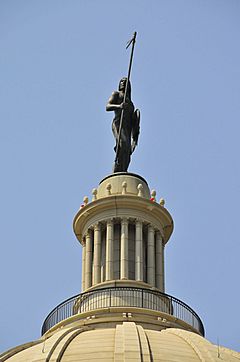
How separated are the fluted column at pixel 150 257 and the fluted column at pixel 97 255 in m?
2.28

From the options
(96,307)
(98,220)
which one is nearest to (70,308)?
(96,307)

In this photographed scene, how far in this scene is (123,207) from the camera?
50.4m

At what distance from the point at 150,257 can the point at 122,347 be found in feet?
31.2

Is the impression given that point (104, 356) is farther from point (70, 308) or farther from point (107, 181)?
point (107, 181)

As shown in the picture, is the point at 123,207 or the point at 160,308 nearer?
the point at 160,308

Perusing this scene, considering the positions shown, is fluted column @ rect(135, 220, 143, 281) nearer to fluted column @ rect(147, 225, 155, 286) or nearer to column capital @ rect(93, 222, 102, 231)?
fluted column @ rect(147, 225, 155, 286)

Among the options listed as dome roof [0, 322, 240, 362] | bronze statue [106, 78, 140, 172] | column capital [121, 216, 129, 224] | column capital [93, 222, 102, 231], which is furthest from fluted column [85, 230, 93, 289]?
dome roof [0, 322, 240, 362]

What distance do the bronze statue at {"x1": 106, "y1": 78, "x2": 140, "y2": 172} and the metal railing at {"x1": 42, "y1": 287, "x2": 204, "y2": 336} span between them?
813cm

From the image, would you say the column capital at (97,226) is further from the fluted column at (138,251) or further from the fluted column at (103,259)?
the fluted column at (138,251)

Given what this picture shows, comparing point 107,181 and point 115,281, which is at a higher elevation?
point 107,181

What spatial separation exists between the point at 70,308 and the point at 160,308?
4034mm

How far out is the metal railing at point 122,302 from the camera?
A: 46.8 m

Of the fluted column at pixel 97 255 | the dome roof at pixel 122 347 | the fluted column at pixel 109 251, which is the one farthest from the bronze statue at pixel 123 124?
the dome roof at pixel 122 347

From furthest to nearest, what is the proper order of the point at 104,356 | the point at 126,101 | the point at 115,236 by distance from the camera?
the point at 126,101, the point at 115,236, the point at 104,356
